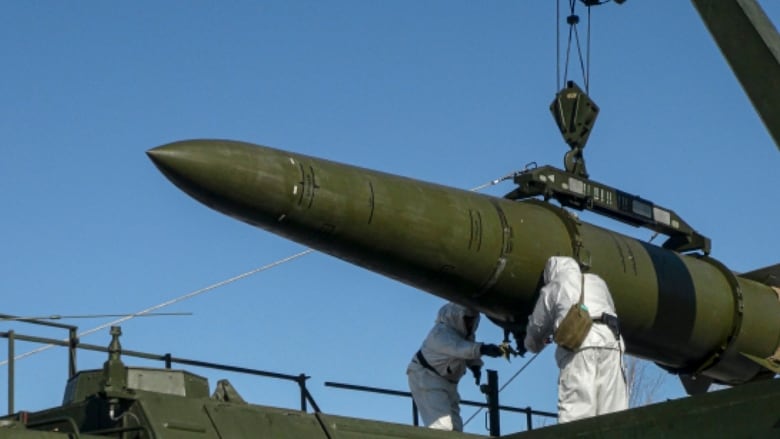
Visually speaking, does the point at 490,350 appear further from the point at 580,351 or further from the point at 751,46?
the point at 751,46

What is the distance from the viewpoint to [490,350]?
11.6m

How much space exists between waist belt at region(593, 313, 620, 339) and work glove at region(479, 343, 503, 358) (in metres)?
0.99

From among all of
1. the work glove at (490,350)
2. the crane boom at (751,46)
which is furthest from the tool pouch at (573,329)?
the crane boom at (751,46)

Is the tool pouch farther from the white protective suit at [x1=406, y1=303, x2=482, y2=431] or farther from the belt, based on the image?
the belt

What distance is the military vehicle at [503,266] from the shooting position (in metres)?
8.50

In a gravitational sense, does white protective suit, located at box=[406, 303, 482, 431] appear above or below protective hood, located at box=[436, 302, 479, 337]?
below

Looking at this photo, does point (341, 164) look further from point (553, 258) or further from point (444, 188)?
point (553, 258)

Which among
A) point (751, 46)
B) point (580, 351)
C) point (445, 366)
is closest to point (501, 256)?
point (580, 351)

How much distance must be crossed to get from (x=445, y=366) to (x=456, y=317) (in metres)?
0.39

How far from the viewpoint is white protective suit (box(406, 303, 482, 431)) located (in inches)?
466

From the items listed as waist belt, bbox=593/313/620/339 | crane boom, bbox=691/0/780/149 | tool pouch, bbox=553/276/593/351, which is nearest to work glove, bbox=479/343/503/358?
tool pouch, bbox=553/276/593/351

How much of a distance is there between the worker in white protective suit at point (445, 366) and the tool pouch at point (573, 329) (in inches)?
48.4

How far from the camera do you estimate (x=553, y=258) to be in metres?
11.0

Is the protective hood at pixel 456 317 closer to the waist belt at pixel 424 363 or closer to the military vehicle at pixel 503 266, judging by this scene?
the waist belt at pixel 424 363
